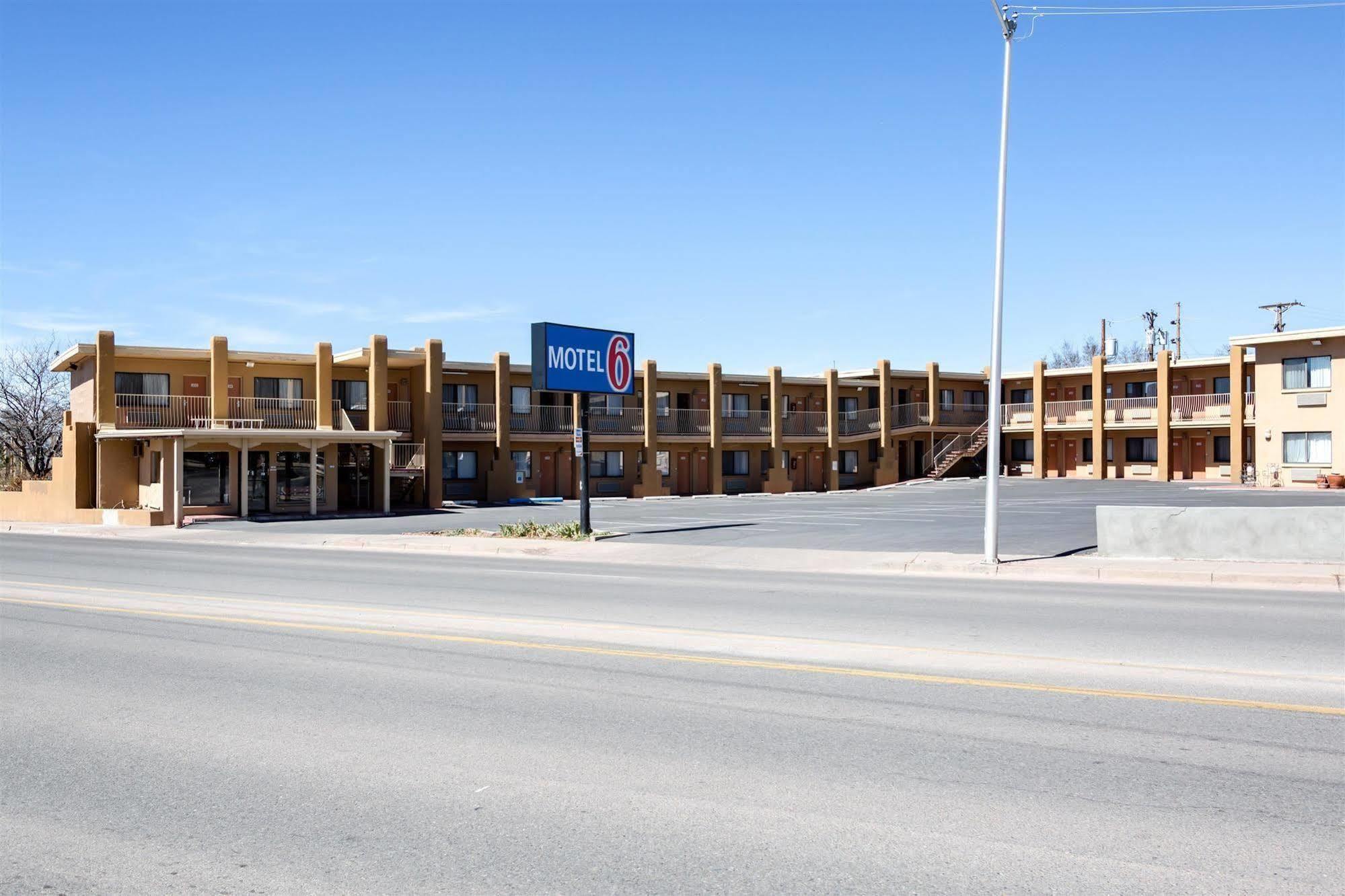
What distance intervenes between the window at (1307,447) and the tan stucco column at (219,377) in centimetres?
4623

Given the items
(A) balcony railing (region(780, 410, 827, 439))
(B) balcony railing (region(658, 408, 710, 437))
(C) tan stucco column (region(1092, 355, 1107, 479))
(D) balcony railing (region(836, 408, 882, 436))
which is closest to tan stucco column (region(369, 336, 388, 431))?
(B) balcony railing (region(658, 408, 710, 437))

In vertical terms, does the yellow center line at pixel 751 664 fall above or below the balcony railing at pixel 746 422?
below

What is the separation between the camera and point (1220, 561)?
1966cm

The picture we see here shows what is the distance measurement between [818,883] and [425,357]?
4547cm

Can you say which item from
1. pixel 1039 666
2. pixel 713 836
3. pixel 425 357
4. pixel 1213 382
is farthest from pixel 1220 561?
pixel 1213 382

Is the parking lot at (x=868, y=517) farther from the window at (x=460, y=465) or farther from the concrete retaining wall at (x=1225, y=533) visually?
the window at (x=460, y=465)

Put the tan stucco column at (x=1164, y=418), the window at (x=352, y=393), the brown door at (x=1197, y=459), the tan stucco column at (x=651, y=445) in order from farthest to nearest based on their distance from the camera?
the brown door at (x=1197, y=459), the tan stucco column at (x=1164, y=418), the tan stucco column at (x=651, y=445), the window at (x=352, y=393)

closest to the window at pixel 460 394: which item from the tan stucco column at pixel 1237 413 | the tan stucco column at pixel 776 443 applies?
the tan stucco column at pixel 776 443

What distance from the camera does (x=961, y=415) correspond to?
66562 millimetres

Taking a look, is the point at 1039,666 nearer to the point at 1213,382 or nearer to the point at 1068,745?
the point at 1068,745

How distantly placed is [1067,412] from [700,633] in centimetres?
5603

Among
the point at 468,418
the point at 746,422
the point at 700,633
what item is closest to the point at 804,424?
the point at 746,422

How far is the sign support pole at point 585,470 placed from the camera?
2845 cm

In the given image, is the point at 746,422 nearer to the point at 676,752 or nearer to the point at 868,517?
the point at 868,517
